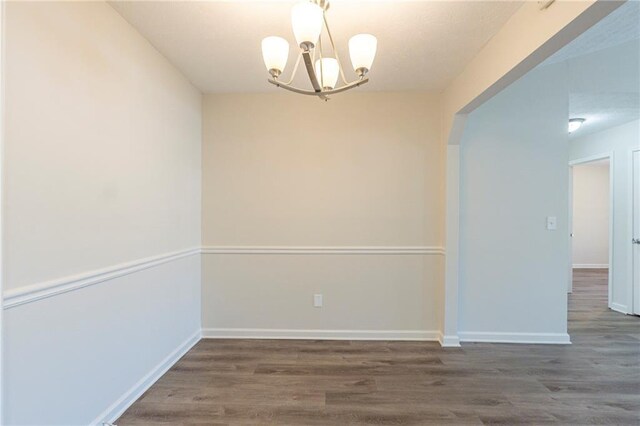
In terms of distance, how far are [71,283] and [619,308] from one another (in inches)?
226

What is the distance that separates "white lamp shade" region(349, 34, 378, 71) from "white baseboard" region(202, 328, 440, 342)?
2488 millimetres

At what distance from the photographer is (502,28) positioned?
6.40ft

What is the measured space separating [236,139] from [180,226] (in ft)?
3.33

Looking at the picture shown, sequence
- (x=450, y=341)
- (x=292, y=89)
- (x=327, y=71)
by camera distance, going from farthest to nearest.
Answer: (x=450, y=341) < (x=327, y=71) < (x=292, y=89)

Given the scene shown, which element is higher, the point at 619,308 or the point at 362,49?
the point at 362,49

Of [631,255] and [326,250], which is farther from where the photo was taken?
[631,255]

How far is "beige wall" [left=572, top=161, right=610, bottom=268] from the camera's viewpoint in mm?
7070

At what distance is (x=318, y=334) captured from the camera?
312cm

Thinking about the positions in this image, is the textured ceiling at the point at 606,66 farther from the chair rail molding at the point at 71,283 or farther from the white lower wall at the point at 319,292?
the chair rail molding at the point at 71,283

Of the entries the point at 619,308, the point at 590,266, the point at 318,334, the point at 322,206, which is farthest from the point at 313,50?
the point at 590,266

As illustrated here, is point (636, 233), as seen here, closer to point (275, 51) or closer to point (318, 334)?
point (318, 334)

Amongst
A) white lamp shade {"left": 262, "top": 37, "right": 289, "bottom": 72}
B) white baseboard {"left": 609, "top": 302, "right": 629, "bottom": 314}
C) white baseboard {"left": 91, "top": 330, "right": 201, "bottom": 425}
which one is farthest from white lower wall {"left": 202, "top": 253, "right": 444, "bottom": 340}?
white baseboard {"left": 609, "top": 302, "right": 629, "bottom": 314}

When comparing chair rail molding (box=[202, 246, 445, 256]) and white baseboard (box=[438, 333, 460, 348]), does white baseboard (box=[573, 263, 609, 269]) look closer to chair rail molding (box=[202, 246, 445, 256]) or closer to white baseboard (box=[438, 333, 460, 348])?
white baseboard (box=[438, 333, 460, 348])

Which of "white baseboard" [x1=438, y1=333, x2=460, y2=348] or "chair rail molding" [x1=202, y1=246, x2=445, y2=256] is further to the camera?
"chair rail molding" [x1=202, y1=246, x2=445, y2=256]
